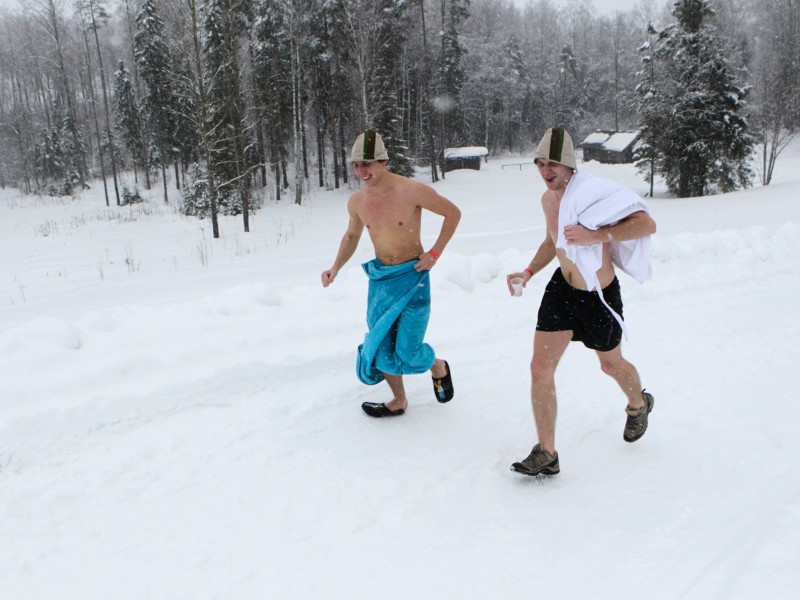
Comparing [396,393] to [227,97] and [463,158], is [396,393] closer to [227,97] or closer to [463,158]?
[227,97]

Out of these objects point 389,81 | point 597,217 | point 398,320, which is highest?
point 389,81

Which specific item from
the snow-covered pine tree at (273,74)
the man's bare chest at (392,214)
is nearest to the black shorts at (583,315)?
the man's bare chest at (392,214)

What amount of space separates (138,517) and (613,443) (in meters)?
2.63

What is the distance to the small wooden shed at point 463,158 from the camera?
4154 cm

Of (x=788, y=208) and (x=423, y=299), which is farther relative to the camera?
(x=788, y=208)

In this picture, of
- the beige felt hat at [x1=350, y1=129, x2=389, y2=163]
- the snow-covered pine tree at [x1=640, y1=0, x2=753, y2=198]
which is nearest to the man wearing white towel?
the beige felt hat at [x1=350, y1=129, x2=389, y2=163]

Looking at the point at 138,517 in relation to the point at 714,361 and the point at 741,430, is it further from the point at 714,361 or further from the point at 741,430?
the point at 714,361

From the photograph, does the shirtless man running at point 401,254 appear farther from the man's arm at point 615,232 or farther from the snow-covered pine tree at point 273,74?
the snow-covered pine tree at point 273,74

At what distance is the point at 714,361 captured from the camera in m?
4.49

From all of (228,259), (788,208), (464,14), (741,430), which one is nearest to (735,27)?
(464,14)

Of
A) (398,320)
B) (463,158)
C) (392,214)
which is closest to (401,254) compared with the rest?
(392,214)

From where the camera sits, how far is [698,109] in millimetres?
25219

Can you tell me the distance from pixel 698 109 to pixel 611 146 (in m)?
21.1

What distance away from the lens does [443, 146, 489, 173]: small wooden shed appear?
41.5m
